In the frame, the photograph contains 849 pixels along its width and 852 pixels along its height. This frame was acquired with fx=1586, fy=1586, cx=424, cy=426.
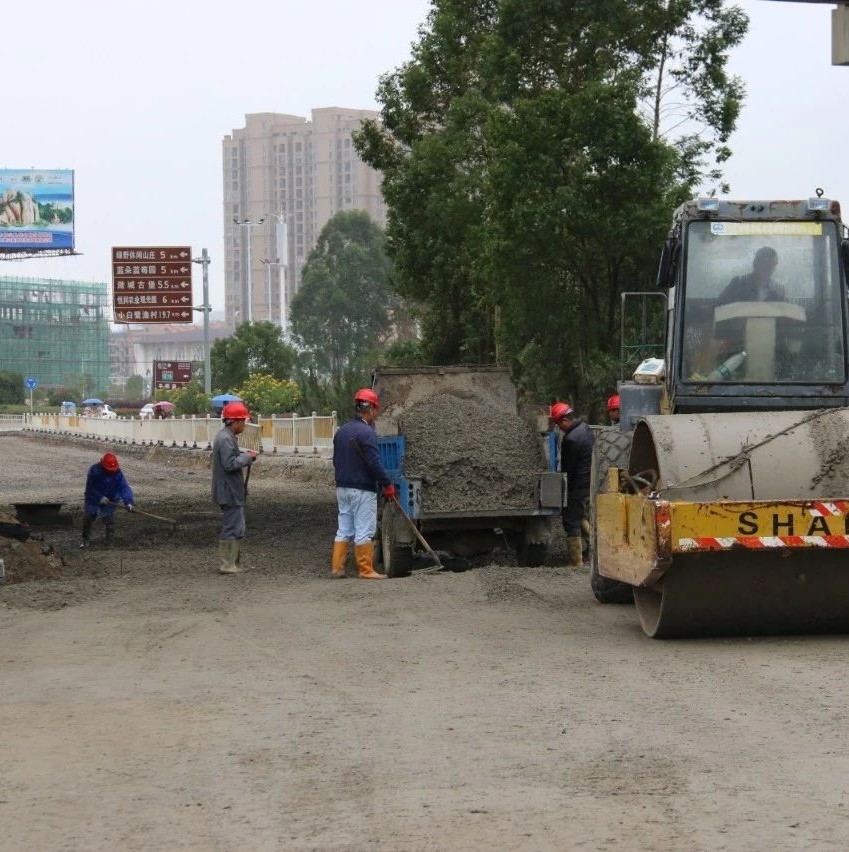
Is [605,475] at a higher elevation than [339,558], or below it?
higher

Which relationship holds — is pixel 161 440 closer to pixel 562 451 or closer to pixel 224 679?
pixel 562 451

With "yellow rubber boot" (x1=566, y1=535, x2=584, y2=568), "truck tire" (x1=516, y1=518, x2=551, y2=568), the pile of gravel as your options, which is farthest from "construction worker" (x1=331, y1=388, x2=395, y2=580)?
"yellow rubber boot" (x1=566, y1=535, x2=584, y2=568)

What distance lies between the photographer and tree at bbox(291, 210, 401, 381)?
11150 centimetres

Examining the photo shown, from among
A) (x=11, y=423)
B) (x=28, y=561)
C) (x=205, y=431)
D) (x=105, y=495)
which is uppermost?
(x=105, y=495)

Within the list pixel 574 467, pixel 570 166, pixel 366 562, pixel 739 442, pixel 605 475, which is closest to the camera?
pixel 739 442

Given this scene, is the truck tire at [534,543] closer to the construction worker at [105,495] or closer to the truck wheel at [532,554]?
the truck wheel at [532,554]

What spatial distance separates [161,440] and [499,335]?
2865 cm

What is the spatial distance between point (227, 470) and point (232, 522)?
0.53m

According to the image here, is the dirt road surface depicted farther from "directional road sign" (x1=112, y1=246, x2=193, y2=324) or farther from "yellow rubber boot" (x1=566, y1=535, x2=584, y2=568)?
"directional road sign" (x1=112, y1=246, x2=193, y2=324)

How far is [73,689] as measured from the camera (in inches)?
338

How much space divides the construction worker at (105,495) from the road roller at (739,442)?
8792 mm

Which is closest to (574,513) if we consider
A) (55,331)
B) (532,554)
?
(532,554)

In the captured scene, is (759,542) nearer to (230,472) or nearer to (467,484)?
(467,484)

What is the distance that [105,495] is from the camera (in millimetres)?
19469
